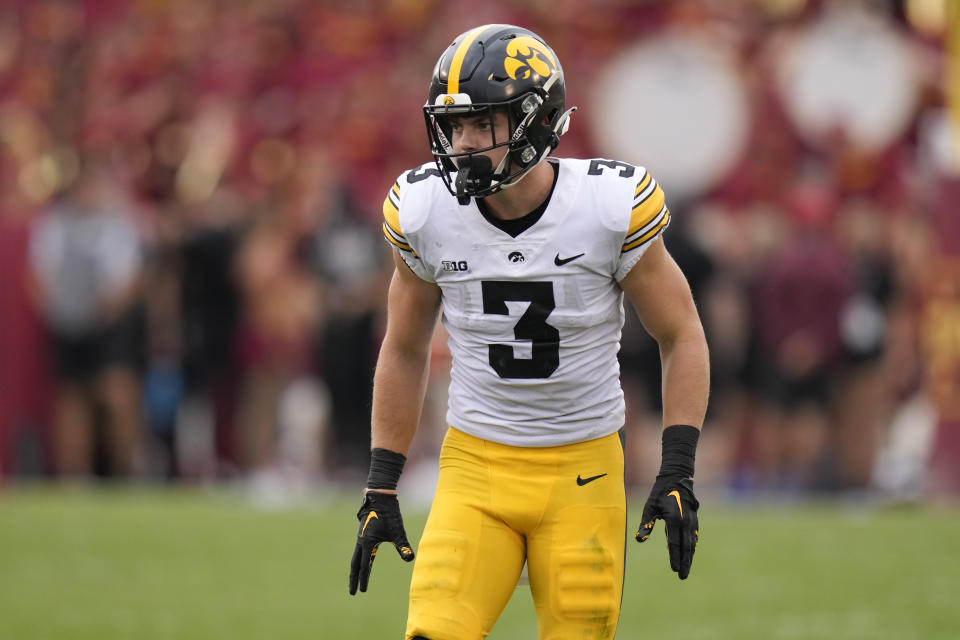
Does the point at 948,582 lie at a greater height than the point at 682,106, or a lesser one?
lesser

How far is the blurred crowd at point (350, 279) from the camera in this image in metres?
10.9

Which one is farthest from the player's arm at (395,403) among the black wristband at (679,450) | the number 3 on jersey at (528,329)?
the black wristband at (679,450)

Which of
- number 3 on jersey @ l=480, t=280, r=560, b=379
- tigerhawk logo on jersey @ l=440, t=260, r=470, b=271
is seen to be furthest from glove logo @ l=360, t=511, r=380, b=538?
tigerhawk logo on jersey @ l=440, t=260, r=470, b=271

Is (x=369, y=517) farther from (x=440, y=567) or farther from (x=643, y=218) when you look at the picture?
(x=643, y=218)

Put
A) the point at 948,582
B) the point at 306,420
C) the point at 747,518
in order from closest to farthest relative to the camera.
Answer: the point at 948,582 < the point at 747,518 < the point at 306,420

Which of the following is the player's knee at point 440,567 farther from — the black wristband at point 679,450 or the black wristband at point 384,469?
the black wristband at point 679,450

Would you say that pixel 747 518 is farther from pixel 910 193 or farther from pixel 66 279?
pixel 66 279

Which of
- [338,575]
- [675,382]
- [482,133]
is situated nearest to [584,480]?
[675,382]

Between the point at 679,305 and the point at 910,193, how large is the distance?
7.63m

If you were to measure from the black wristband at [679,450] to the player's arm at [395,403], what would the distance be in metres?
0.70

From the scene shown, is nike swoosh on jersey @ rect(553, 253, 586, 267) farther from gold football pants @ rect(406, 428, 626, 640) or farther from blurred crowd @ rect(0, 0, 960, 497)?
blurred crowd @ rect(0, 0, 960, 497)

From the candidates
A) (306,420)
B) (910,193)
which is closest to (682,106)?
(910,193)

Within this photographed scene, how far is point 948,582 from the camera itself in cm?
788

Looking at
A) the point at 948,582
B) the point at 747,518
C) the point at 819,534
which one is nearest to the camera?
the point at 948,582
